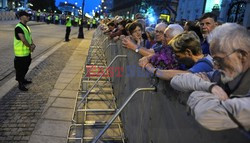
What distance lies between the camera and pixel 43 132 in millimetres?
4410

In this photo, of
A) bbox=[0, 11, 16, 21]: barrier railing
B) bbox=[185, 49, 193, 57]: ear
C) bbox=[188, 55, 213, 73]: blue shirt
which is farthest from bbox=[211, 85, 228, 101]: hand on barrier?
bbox=[0, 11, 16, 21]: barrier railing

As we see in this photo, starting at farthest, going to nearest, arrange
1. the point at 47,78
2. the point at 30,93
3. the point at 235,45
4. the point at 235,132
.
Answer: the point at 47,78, the point at 30,93, the point at 235,45, the point at 235,132

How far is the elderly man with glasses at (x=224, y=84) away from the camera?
130 centimetres

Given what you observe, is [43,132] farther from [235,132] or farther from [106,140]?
[235,132]

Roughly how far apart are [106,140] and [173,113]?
2428mm

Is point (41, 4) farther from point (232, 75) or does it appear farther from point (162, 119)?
point (232, 75)

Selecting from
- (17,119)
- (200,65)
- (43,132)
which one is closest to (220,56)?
(200,65)

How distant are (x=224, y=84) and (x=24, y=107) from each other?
460 centimetres

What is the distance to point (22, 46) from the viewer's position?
6.34 meters

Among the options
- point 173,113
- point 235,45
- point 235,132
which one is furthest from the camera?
point 173,113

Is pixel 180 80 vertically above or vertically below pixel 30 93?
above

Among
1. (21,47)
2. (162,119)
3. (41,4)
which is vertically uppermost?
(41,4)

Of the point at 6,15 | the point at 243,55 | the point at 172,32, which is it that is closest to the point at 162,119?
the point at 243,55

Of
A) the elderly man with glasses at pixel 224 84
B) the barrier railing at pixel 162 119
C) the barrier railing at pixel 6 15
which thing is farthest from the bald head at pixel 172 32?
the barrier railing at pixel 6 15
